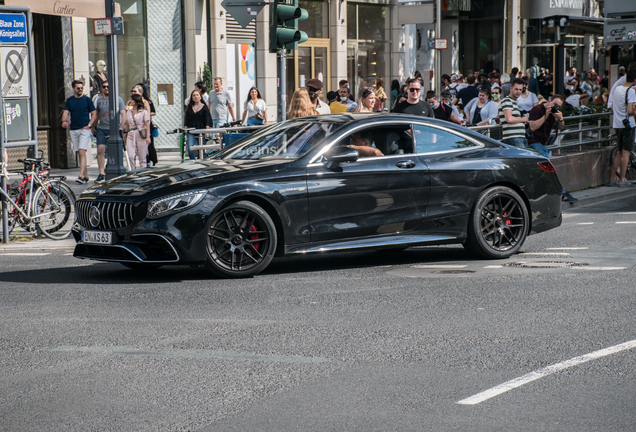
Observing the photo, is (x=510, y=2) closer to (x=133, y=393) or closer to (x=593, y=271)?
(x=593, y=271)

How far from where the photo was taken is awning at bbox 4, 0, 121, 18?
18.0m

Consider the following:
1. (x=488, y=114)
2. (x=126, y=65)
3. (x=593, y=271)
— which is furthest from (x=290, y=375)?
(x=126, y=65)

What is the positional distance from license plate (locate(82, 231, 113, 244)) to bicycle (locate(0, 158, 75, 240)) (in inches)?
135

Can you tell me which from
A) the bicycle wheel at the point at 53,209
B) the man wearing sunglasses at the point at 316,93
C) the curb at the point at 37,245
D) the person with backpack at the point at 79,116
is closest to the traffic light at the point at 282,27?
the man wearing sunglasses at the point at 316,93

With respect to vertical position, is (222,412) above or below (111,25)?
below

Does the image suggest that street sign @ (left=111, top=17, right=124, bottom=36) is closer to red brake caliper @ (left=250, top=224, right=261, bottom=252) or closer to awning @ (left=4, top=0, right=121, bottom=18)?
awning @ (left=4, top=0, right=121, bottom=18)

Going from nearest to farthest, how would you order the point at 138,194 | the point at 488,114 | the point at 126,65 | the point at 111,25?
the point at 138,194
the point at 111,25
the point at 488,114
the point at 126,65

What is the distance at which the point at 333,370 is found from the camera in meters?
5.44

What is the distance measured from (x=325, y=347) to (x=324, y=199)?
2.92 metres

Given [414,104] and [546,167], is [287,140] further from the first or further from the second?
[414,104]

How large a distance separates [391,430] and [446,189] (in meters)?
5.17

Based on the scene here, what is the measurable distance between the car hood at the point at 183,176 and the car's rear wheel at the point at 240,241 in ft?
0.97

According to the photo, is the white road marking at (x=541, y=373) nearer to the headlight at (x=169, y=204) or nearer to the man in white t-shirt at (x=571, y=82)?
the headlight at (x=169, y=204)

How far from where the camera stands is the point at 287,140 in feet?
30.2
